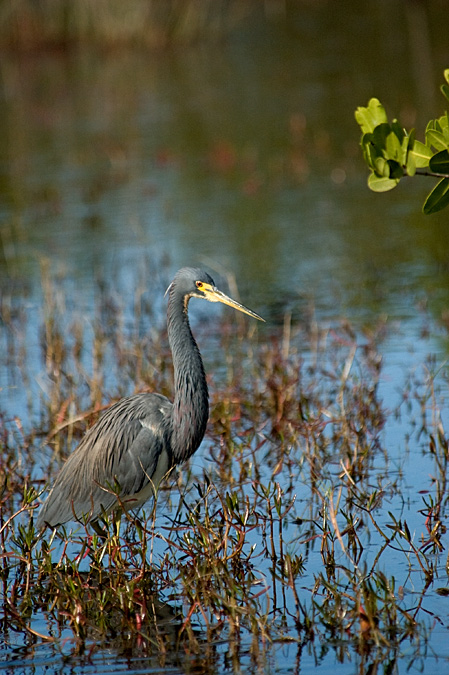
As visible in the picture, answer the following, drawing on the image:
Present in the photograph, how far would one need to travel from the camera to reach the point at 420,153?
4262 millimetres

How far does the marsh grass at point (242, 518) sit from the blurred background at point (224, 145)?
150cm

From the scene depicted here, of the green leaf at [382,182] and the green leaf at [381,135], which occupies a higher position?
the green leaf at [381,135]

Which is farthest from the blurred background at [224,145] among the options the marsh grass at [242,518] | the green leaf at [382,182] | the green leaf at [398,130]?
the green leaf at [398,130]

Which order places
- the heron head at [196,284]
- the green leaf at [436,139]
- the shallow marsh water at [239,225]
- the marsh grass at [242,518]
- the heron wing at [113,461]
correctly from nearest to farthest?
the green leaf at [436,139]
the marsh grass at [242,518]
the shallow marsh water at [239,225]
the heron wing at [113,461]
the heron head at [196,284]

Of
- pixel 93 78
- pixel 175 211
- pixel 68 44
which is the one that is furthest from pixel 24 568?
pixel 68 44

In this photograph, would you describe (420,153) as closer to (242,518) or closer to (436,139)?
(436,139)

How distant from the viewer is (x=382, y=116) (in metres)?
4.30

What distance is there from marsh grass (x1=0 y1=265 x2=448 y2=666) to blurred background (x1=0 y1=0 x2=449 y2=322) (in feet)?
4.91

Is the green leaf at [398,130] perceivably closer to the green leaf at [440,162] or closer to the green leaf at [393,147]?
the green leaf at [393,147]

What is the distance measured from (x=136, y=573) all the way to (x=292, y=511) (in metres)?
1.13

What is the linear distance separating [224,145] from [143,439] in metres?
10.4

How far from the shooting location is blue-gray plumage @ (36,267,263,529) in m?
5.43

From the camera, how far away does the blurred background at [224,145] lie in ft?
34.2

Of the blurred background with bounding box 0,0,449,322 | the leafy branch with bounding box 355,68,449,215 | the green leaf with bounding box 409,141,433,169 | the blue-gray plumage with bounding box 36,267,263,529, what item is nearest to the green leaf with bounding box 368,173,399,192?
the leafy branch with bounding box 355,68,449,215
